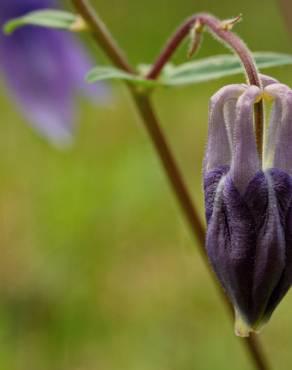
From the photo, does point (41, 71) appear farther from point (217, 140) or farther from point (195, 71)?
point (217, 140)

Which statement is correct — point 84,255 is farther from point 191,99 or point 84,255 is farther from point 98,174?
point 191,99

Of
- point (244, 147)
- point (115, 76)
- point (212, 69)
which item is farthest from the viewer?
point (212, 69)

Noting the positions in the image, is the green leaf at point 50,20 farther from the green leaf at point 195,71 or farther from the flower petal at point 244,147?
the flower petal at point 244,147

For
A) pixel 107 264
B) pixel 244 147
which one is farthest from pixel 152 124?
pixel 107 264

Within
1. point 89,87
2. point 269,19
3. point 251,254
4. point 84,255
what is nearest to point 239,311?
point 251,254

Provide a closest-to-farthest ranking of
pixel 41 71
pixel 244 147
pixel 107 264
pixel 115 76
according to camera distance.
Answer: pixel 244 147, pixel 115 76, pixel 41 71, pixel 107 264

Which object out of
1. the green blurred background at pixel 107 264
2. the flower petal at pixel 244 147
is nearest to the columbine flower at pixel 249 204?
the flower petal at pixel 244 147

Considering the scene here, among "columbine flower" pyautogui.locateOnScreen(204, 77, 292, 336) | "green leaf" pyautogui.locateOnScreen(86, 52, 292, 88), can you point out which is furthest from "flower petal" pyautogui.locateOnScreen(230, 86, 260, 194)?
"green leaf" pyautogui.locateOnScreen(86, 52, 292, 88)
